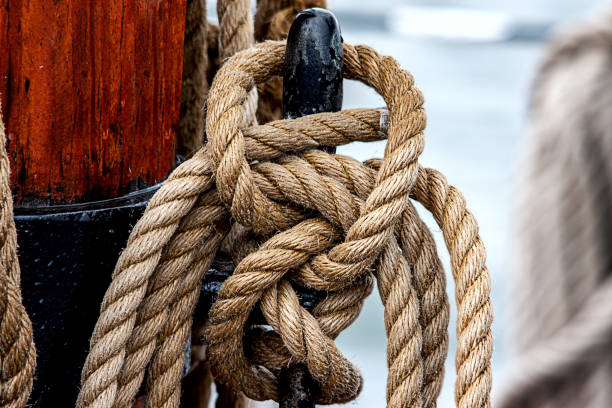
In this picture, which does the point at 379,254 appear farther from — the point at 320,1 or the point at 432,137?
the point at 432,137

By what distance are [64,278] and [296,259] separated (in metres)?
0.28

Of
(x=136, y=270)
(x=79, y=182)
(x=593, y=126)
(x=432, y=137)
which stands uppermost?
(x=432, y=137)

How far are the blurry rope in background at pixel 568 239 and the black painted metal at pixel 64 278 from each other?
2.59 feet

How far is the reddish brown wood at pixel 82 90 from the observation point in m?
0.82

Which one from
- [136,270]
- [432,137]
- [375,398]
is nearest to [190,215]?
[136,270]

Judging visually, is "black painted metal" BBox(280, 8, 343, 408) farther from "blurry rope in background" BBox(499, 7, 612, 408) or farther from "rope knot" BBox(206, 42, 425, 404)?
"blurry rope in background" BBox(499, 7, 612, 408)

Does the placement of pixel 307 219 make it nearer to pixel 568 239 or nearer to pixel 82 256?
pixel 82 256

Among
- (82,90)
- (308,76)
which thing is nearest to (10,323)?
(82,90)

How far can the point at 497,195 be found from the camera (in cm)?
531

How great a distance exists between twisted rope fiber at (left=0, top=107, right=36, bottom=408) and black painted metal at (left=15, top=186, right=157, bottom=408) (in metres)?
0.11

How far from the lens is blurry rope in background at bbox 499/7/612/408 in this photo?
1.30 meters

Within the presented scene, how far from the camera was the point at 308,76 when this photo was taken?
33.4 inches

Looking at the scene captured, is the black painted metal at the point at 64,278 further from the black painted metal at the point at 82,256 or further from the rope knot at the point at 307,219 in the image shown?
the rope knot at the point at 307,219

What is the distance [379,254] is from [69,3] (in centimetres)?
47
